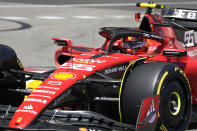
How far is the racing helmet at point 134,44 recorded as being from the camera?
702 centimetres

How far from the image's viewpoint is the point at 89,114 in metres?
4.98

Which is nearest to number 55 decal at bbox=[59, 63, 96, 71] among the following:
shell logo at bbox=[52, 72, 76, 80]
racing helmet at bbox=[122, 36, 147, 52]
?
shell logo at bbox=[52, 72, 76, 80]

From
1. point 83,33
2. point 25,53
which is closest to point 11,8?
point 83,33

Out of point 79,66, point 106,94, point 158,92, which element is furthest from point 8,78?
point 158,92

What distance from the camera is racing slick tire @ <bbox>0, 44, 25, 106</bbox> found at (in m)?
6.19

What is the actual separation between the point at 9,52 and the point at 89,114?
6.25 feet

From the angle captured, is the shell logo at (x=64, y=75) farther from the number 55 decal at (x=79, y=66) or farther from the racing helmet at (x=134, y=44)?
the racing helmet at (x=134, y=44)

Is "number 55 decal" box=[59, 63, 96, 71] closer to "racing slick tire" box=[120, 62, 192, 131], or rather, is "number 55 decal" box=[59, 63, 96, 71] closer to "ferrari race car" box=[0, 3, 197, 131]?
"ferrari race car" box=[0, 3, 197, 131]

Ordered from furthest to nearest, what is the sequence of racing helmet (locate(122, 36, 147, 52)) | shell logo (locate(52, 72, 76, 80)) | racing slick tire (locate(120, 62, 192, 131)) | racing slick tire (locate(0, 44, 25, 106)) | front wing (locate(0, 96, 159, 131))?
racing helmet (locate(122, 36, 147, 52))
racing slick tire (locate(0, 44, 25, 106))
shell logo (locate(52, 72, 76, 80))
racing slick tire (locate(120, 62, 192, 131))
front wing (locate(0, 96, 159, 131))

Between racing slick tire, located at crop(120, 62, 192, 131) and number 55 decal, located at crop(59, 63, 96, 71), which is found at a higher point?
number 55 decal, located at crop(59, 63, 96, 71)

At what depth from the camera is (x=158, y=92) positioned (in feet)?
16.7

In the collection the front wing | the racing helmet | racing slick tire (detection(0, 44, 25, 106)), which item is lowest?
the front wing

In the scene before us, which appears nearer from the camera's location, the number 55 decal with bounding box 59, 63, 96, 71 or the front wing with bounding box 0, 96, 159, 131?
the front wing with bounding box 0, 96, 159, 131

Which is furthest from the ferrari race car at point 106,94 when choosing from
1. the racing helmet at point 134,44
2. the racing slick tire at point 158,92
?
the racing helmet at point 134,44
